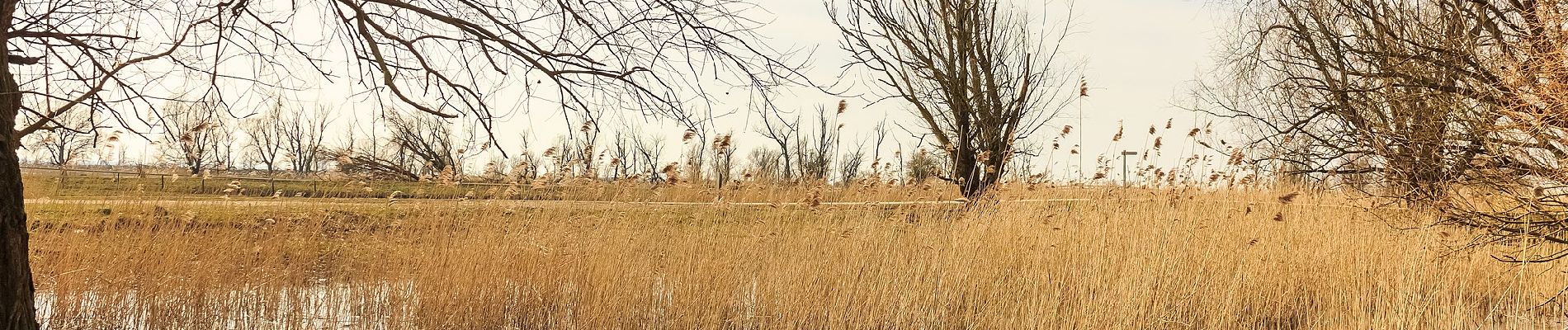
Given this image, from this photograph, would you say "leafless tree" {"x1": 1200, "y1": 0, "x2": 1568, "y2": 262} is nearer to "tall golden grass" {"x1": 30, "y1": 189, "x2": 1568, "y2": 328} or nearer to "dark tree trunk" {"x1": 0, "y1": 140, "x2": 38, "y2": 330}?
"tall golden grass" {"x1": 30, "y1": 189, "x2": 1568, "y2": 328}

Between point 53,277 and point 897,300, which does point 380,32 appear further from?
point 53,277

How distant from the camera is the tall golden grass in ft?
16.3

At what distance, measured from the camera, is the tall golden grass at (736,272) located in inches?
195

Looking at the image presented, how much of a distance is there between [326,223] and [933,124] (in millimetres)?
7440

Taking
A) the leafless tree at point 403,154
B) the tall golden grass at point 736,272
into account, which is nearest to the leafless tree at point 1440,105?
the tall golden grass at point 736,272

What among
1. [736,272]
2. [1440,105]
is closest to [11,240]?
[736,272]

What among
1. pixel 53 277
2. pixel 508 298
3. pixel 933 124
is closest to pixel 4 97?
pixel 508 298

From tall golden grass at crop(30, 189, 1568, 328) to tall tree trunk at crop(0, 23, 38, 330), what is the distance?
1754 millimetres

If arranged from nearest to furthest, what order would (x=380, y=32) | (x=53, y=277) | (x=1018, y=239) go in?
1. (x=380, y=32)
2. (x=53, y=277)
3. (x=1018, y=239)

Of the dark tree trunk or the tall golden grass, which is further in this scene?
the tall golden grass

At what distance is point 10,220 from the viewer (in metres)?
3.06

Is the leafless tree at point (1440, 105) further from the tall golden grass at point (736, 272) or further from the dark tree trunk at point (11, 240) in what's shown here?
the dark tree trunk at point (11, 240)

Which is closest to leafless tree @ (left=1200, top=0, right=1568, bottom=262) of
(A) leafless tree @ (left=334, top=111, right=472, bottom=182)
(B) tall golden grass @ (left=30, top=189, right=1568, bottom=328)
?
(B) tall golden grass @ (left=30, top=189, right=1568, bottom=328)

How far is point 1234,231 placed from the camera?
20.1 ft
